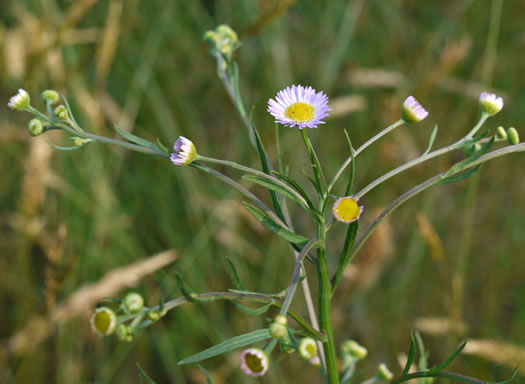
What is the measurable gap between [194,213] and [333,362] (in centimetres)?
162

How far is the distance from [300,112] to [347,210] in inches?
7.8

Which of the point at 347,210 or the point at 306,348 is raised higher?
the point at 347,210

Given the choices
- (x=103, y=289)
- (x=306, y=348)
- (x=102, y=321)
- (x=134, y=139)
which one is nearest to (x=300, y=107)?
(x=134, y=139)

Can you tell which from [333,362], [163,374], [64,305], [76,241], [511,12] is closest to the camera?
[333,362]

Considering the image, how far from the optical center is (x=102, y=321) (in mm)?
911

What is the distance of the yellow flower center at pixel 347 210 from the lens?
816 millimetres

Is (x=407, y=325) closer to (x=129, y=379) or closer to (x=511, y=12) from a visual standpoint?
(x=129, y=379)

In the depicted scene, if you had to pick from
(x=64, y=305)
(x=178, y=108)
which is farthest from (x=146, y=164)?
(x=64, y=305)

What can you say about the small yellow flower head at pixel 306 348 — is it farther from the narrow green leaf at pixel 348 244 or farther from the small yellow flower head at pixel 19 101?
the small yellow flower head at pixel 19 101

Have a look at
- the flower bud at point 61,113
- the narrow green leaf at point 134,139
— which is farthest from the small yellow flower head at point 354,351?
the flower bud at point 61,113

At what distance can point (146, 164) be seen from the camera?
2.71 metres

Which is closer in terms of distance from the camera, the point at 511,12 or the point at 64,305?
the point at 64,305

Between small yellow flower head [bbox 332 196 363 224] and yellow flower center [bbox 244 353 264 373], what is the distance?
0.25 m

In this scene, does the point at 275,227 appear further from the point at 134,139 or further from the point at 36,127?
the point at 36,127
